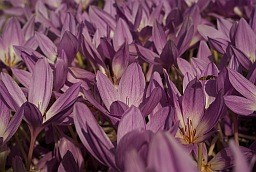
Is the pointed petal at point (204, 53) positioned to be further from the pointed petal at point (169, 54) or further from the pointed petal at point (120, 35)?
the pointed petal at point (120, 35)

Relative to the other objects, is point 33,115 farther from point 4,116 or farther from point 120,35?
point 120,35

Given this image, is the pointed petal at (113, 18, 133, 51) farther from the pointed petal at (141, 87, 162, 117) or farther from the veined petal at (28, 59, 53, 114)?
the pointed petal at (141, 87, 162, 117)

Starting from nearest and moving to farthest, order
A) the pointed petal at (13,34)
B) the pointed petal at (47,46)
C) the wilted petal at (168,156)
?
the wilted petal at (168,156), the pointed petal at (47,46), the pointed petal at (13,34)

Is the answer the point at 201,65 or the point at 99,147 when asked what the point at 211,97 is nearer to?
the point at 201,65

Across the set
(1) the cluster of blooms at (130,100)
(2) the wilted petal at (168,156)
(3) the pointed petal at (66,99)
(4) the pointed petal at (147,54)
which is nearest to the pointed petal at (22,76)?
(1) the cluster of blooms at (130,100)

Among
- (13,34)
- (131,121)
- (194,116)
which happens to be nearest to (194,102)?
(194,116)

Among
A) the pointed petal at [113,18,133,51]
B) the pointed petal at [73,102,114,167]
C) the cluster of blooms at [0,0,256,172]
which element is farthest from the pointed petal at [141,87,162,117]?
the pointed petal at [113,18,133,51]

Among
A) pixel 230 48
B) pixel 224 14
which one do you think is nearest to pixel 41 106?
pixel 230 48
